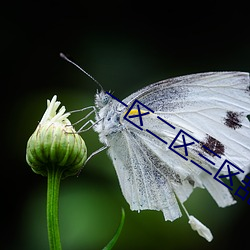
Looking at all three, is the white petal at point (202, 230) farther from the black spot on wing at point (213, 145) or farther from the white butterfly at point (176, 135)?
the black spot on wing at point (213, 145)

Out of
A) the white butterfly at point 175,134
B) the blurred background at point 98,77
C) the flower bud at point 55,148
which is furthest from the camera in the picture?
the blurred background at point 98,77

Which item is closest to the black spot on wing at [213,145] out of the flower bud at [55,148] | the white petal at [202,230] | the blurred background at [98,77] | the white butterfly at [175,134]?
the white butterfly at [175,134]

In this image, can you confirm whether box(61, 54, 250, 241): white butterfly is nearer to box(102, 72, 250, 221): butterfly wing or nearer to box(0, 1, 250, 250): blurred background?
box(102, 72, 250, 221): butterfly wing

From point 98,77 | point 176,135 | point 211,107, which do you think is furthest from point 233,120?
point 98,77

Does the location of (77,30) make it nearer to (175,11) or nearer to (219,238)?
(175,11)

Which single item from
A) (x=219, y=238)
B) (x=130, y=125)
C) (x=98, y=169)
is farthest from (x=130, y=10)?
(x=130, y=125)

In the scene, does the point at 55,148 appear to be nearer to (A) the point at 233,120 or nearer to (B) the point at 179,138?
(B) the point at 179,138
